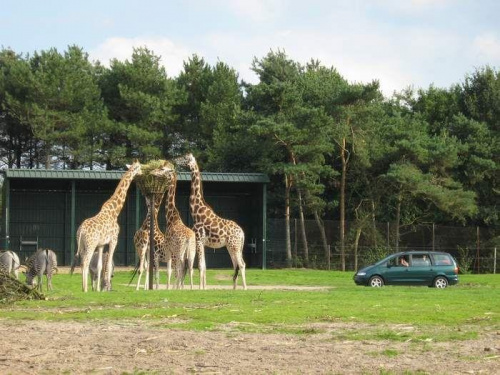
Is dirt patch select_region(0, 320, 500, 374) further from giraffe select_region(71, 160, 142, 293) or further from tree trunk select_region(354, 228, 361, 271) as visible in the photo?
tree trunk select_region(354, 228, 361, 271)

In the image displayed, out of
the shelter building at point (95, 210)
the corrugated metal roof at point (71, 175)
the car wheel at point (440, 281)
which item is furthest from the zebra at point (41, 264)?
the shelter building at point (95, 210)

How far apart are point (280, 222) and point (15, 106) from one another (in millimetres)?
16834

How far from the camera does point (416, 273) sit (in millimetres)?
31250

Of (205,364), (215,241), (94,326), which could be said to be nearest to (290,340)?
(205,364)

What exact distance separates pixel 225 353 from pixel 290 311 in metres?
5.50

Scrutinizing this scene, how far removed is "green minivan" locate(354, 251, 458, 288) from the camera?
103ft

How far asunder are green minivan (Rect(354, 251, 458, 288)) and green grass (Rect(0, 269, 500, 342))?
283 inches

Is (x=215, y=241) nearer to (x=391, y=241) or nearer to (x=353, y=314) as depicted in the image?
(x=353, y=314)

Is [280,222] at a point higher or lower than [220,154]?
lower

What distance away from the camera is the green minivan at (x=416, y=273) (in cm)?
3125

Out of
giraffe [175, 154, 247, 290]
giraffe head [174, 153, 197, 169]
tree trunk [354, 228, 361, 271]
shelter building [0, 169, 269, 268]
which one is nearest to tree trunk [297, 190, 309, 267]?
shelter building [0, 169, 269, 268]

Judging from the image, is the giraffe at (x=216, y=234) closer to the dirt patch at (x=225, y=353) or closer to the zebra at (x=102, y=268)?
the zebra at (x=102, y=268)

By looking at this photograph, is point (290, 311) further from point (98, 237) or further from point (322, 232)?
point (322, 232)

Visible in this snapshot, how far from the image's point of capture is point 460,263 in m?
46.2
